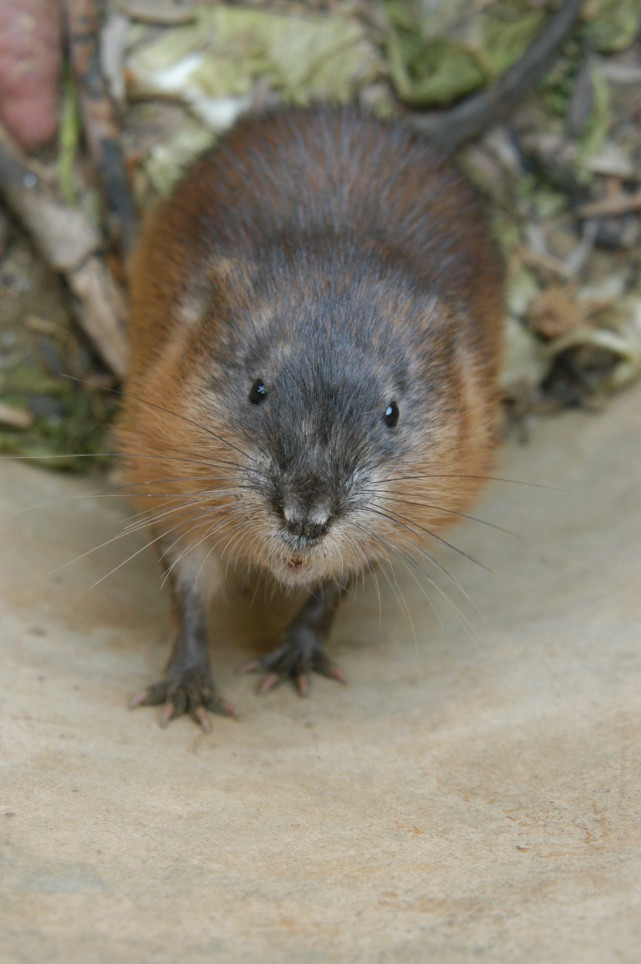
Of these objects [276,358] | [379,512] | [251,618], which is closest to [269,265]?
[276,358]

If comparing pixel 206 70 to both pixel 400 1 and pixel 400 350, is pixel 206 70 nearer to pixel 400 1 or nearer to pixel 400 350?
pixel 400 1

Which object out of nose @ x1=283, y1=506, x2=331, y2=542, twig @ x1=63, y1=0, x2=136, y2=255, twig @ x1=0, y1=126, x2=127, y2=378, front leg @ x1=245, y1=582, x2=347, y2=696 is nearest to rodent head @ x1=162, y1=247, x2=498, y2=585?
nose @ x1=283, y1=506, x2=331, y2=542

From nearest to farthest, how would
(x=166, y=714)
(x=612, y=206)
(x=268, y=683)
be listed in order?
(x=166, y=714)
(x=268, y=683)
(x=612, y=206)

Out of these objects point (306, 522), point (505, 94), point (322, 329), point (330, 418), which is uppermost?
point (505, 94)

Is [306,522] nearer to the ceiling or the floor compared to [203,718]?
nearer to the ceiling

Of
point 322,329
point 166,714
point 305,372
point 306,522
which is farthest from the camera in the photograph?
point 166,714

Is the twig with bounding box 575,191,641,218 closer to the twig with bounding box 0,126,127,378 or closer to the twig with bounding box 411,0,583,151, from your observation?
the twig with bounding box 411,0,583,151

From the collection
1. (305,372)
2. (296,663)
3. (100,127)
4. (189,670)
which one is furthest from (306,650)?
(100,127)

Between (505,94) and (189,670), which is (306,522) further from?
(505,94)

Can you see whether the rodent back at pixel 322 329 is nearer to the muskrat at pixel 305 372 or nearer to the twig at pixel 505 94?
the muskrat at pixel 305 372
